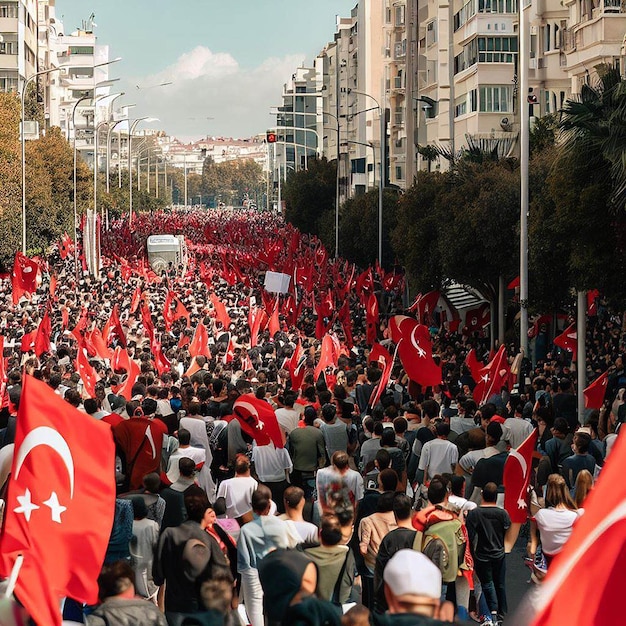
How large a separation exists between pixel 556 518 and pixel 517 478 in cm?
150

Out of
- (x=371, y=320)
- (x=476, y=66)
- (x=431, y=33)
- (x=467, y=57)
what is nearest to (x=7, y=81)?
(x=431, y=33)

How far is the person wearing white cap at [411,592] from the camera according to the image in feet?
19.9

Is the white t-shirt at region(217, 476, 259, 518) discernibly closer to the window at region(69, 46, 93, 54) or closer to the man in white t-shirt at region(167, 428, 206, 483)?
the man in white t-shirt at region(167, 428, 206, 483)

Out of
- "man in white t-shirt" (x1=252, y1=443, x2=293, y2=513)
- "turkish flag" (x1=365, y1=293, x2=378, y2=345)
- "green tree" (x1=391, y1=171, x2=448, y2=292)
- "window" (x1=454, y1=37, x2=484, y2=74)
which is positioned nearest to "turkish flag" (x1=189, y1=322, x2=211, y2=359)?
"turkish flag" (x1=365, y1=293, x2=378, y2=345)

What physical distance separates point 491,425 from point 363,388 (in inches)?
254

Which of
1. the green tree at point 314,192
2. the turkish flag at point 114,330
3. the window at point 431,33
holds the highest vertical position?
the window at point 431,33

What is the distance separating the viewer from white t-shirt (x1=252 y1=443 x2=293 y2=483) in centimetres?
1249

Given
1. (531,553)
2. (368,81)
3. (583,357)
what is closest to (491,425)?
(531,553)

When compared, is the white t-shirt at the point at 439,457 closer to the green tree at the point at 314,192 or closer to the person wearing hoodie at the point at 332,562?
the person wearing hoodie at the point at 332,562

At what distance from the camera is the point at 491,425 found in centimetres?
1176

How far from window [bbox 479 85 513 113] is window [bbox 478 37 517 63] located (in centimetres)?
93

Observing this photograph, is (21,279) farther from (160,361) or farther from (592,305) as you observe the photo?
(160,361)

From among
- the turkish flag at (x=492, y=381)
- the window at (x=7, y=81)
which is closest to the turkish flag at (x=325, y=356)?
the turkish flag at (x=492, y=381)

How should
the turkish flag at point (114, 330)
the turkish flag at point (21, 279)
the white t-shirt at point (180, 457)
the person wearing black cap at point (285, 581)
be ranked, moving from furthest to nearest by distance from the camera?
the turkish flag at point (21, 279) < the turkish flag at point (114, 330) < the white t-shirt at point (180, 457) < the person wearing black cap at point (285, 581)
